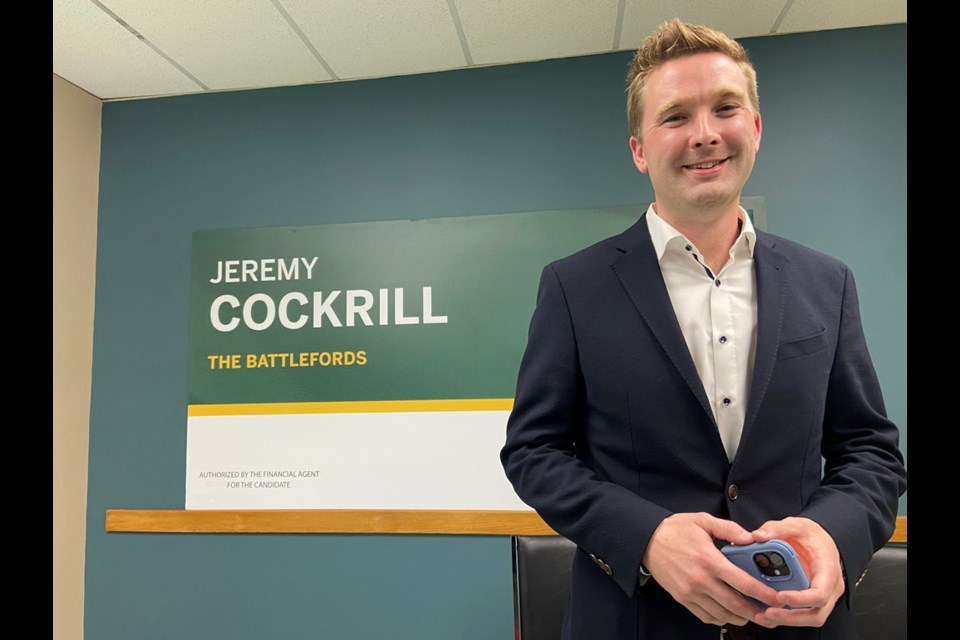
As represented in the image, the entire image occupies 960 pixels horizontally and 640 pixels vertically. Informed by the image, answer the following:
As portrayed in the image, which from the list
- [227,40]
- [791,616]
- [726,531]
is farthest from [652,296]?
[227,40]

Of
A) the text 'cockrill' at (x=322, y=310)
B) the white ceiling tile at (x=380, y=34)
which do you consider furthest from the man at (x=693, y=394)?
the text 'cockrill' at (x=322, y=310)

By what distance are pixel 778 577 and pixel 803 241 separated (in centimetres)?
212

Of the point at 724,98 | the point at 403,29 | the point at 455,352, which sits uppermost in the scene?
the point at 403,29

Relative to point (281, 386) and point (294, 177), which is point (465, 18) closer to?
point (294, 177)

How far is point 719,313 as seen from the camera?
0.99 m

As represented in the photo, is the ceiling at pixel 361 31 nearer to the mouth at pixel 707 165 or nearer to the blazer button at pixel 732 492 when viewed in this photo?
the mouth at pixel 707 165

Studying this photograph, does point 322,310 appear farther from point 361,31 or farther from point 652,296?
point 652,296

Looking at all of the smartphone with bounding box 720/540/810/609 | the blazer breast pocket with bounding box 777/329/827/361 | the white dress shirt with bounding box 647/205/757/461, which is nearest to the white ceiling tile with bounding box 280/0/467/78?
the white dress shirt with bounding box 647/205/757/461

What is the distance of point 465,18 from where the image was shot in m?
2.50

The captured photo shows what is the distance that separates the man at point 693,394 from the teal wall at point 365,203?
1.73 m

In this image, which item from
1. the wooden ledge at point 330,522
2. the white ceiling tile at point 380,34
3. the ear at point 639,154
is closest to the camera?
the ear at point 639,154

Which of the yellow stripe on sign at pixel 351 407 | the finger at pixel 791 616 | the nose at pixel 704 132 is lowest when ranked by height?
the finger at pixel 791 616

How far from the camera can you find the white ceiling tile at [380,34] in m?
2.44
